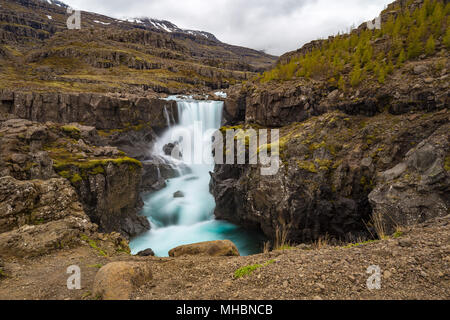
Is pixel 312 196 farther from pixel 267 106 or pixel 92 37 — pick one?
pixel 92 37

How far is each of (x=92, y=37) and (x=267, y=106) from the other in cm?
11657

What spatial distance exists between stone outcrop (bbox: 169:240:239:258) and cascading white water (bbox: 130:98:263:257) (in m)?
10.5

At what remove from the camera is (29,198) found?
8.91m

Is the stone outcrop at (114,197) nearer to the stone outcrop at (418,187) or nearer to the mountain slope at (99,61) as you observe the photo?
the stone outcrop at (418,187)

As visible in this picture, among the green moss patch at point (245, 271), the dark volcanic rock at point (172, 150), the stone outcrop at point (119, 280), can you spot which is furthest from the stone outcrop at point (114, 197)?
the dark volcanic rock at point (172, 150)

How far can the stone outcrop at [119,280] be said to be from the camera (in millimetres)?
4344

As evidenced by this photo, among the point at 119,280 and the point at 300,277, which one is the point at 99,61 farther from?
the point at 300,277

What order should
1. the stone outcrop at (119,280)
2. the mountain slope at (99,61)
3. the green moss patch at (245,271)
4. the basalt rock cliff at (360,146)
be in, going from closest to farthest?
the stone outcrop at (119,280) < the green moss patch at (245,271) < the basalt rock cliff at (360,146) < the mountain slope at (99,61)

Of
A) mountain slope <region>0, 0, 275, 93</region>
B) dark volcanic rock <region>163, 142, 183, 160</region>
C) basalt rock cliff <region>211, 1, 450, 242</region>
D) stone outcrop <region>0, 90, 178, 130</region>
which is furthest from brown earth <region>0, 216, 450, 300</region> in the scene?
mountain slope <region>0, 0, 275, 93</region>

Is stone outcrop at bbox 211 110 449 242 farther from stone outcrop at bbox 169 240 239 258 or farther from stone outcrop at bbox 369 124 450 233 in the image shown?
stone outcrop at bbox 169 240 239 258

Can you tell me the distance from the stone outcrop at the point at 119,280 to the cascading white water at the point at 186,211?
45.8 feet

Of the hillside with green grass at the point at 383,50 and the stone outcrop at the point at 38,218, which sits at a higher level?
the hillside with green grass at the point at 383,50

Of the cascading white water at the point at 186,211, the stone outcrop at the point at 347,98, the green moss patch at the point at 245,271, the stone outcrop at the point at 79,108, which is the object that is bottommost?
the cascading white water at the point at 186,211

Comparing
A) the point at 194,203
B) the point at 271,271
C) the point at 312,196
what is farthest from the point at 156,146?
the point at 271,271
